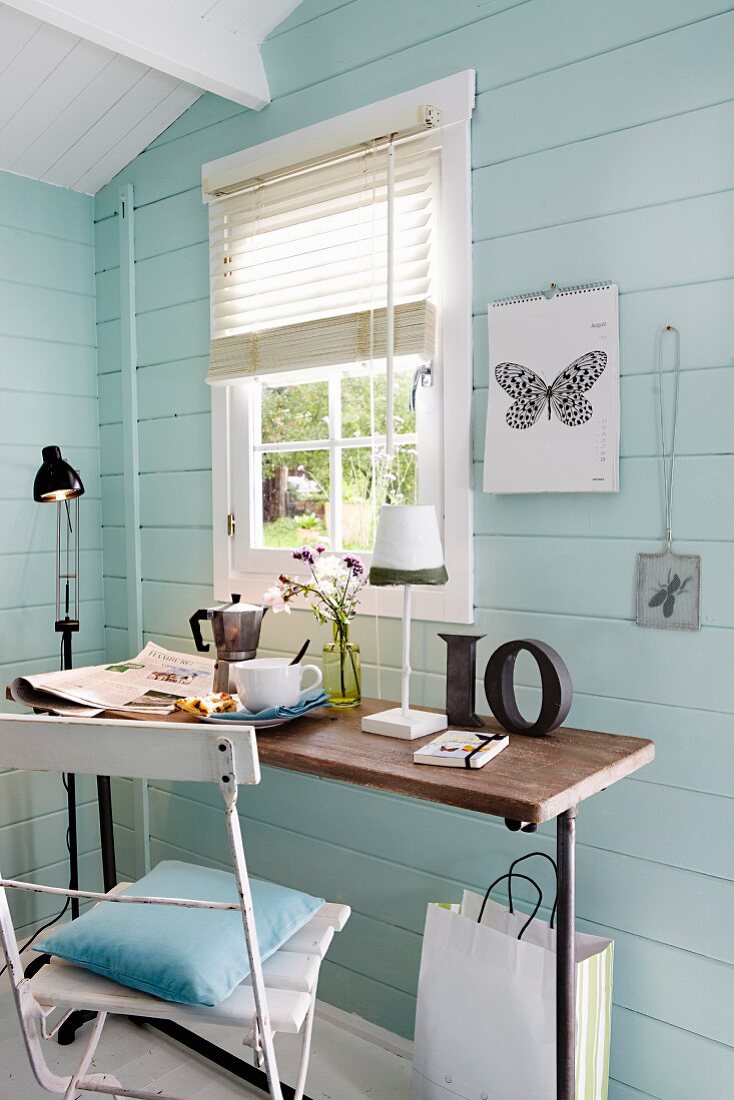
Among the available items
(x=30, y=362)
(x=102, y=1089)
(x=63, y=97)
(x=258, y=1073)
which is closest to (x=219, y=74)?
(x=63, y=97)

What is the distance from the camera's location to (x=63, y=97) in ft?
8.45

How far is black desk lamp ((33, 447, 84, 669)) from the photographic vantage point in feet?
8.41

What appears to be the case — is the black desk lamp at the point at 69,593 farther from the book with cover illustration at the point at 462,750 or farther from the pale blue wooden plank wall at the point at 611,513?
the book with cover illustration at the point at 462,750

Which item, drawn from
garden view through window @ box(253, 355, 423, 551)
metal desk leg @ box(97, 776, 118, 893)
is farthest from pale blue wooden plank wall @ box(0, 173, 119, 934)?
garden view through window @ box(253, 355, 423, 551)

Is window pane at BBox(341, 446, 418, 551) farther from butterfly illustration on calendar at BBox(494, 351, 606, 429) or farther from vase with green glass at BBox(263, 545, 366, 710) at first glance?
butterfly illustration on calendar at BBox(494, 351, 606, 429)

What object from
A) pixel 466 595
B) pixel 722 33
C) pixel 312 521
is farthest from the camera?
pixel 312 521

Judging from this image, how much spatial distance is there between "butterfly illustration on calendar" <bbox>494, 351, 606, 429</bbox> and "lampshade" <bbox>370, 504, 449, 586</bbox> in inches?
12.7

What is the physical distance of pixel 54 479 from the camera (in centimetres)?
255

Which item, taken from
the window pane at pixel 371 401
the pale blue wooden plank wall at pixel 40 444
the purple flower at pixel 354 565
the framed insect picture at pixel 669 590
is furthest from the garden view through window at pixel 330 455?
the pale blue wooden plank wall at pixel 40 444

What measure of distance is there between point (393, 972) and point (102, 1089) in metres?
0.90

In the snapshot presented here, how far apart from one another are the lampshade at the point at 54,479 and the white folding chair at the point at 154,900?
1.28 m

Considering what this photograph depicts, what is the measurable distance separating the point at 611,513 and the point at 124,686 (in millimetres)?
1213

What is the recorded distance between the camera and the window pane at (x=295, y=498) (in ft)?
8.12

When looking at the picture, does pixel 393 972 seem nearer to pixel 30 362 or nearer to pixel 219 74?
pixel 30 362
